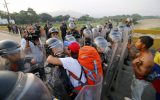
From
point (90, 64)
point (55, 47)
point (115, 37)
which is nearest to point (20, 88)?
point (90, 64)

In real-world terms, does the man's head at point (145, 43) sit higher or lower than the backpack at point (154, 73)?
higher

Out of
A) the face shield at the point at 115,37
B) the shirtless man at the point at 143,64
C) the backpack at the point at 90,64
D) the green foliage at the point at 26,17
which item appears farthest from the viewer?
the green foliage at the point at 26,17

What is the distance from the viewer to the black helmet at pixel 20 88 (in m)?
1.31

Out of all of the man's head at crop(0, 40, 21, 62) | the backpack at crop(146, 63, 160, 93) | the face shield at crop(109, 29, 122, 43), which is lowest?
the backpack at crop(146, 63, 160, 93)

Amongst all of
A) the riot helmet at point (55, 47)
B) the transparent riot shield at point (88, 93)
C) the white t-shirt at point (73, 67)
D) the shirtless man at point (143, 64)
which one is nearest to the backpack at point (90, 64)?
the white t-shirt at point (73, 67)

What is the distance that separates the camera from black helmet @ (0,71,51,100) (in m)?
1.31

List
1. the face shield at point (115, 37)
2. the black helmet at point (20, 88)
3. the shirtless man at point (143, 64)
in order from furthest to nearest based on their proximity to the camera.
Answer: the face shield at point (115, 37) → the shirtless man at point (143, 64) → the black helmet at point (20, 88)

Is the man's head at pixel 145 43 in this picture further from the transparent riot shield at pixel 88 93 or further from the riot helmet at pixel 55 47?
the transparent riot shield at pixel 88 93

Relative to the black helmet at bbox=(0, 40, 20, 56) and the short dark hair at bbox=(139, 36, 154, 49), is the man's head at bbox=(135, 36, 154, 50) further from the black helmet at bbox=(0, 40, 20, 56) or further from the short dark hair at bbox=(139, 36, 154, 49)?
the black helmet at bbox=(0, 40, 20, 56)

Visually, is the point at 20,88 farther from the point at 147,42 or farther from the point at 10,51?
the point at 147,42

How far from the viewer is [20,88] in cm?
138

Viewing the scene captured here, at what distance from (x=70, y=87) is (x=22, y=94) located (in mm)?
1682

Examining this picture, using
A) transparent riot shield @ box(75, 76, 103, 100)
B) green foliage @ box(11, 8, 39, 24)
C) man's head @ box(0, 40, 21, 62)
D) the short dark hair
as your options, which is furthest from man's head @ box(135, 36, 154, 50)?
green foliage @ box(11, 8, 39, 24)

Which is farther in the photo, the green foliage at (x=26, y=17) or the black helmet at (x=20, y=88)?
the green foliage at (x=26, y=17)
